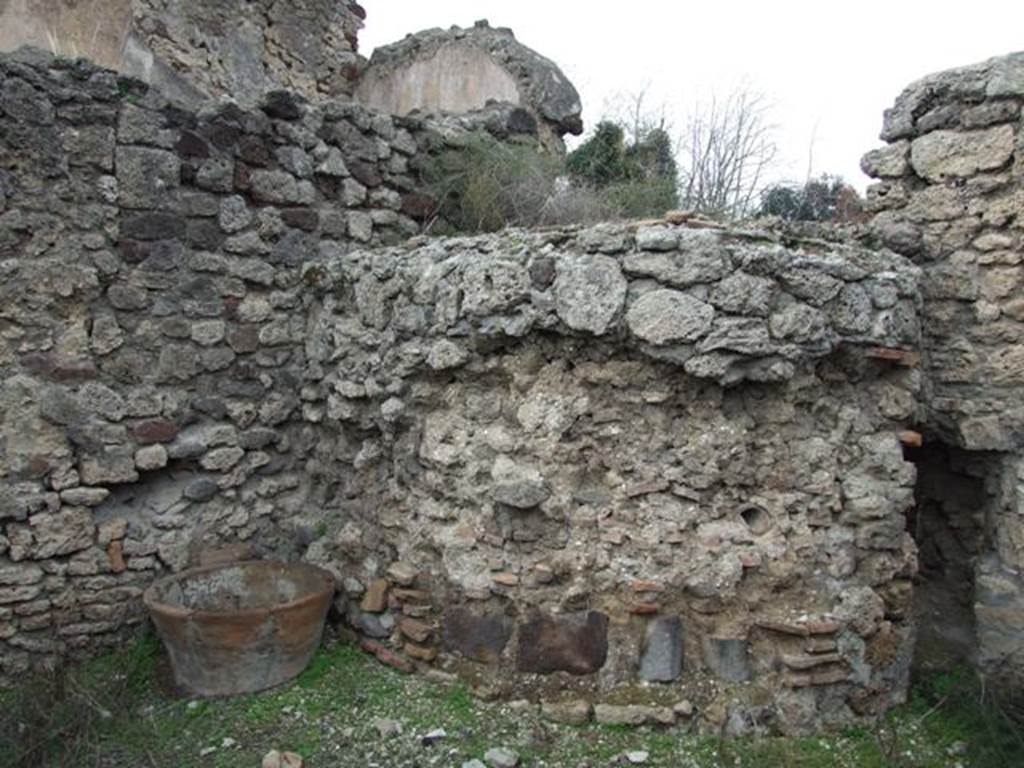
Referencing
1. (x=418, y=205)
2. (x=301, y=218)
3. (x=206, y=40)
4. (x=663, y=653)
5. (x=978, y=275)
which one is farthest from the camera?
(x=206, y=40)

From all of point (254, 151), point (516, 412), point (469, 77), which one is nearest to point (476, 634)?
point (516, 412)

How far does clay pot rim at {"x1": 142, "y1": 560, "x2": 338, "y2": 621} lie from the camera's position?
128 inches

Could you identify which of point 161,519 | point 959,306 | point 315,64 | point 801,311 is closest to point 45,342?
point 161,519

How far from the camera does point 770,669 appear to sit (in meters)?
3.10

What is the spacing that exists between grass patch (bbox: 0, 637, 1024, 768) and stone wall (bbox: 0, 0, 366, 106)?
4.14 metres

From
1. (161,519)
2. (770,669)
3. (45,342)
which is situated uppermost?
(45,342)

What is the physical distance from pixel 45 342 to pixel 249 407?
0.95 m

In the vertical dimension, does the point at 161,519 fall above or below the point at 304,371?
below

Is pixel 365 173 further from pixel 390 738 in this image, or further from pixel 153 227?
pixel 390 738

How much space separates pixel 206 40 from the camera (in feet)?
21.1

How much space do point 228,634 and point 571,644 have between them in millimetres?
1395

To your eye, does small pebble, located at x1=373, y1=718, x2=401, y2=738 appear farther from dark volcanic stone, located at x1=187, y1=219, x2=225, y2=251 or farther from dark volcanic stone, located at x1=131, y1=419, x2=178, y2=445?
dark volcanic stone, located at x1=187, y1=219, x2=225, y2=251

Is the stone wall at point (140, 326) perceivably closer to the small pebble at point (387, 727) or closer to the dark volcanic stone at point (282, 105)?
the dark volcanic stone at point (282, 105)

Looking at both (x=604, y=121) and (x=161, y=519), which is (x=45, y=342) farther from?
(x=604, y=121)
